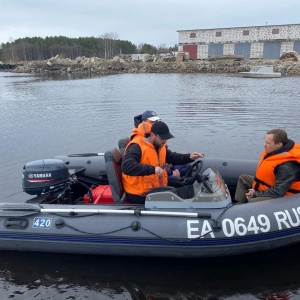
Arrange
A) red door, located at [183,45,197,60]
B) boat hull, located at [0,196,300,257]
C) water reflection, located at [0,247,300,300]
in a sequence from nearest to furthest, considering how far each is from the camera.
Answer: water reflection, located at [0,247,300,300] < boat hull, located at [0,196,300,257] < red door, located at [183,45,197,60]

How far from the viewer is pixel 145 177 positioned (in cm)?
462

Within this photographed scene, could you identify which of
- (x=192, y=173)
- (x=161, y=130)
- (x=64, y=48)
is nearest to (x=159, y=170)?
(x=161, y=130)

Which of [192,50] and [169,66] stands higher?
[192,50]

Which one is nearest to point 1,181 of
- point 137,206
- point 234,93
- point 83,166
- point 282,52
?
point 83,166

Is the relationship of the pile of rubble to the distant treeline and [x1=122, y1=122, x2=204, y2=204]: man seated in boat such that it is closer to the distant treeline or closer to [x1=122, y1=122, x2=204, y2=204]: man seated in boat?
the distant treeline

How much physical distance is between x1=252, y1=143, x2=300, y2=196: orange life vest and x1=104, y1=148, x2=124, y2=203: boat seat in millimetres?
1648

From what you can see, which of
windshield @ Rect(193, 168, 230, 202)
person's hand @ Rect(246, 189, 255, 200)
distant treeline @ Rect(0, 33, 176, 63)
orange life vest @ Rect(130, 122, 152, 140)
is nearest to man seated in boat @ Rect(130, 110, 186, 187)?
orange life vest @ Rect(130, 122, 152, 140)

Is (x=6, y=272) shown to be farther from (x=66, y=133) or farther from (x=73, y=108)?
(x=73, y=108)

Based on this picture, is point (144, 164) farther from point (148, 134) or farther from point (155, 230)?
point (155, 230)

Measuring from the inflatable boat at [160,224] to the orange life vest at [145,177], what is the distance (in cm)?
12

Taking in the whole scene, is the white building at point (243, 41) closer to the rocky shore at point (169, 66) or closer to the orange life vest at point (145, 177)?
the rocky shore at point (169, 66)

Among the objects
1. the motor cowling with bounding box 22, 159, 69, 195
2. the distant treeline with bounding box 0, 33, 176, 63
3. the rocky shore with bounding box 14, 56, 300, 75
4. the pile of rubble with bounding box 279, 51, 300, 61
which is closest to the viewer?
the motor cowling with bounding box 22, 159, 69, 195

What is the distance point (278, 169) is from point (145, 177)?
5.00ft

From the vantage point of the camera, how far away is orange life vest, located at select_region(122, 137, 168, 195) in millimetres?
4588
